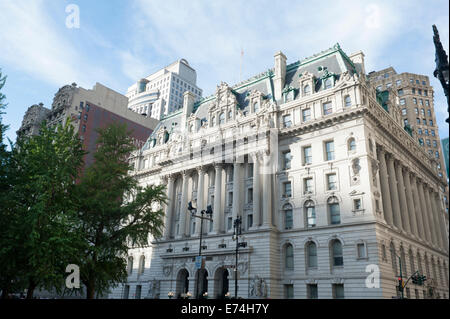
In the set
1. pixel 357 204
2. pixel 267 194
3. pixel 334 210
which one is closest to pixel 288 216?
pixel 267 194

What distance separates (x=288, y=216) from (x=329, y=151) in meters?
9.60

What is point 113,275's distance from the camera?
28250mm

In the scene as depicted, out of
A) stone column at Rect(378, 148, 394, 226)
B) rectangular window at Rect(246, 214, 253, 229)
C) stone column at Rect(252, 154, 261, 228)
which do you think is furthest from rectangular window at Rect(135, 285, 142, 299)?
stone column at Rect(378, 148, 394, 226)

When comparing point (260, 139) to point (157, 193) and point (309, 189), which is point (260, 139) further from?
point (157, 193)

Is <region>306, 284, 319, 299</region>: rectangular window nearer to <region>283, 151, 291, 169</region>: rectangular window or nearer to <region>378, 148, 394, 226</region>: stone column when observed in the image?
<region>378, 148, 394, 226</region>: stone column

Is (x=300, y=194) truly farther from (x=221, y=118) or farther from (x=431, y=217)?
(x=431, y=217)

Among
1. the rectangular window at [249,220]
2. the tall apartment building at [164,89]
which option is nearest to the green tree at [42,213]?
the rectangular window at [249,220]

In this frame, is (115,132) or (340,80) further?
(340,80)

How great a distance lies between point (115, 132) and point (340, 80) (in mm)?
28296

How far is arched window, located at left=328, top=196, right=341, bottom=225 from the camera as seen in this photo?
4094cm

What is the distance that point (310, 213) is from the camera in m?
43.1

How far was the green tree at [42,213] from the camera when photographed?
69.5 feet

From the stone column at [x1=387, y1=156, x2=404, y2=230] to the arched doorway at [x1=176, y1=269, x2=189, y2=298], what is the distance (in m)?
29.3
